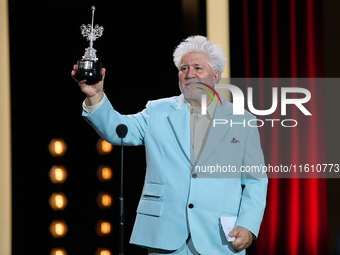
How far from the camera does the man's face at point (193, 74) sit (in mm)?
2027

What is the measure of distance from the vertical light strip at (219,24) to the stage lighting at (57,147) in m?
1.25

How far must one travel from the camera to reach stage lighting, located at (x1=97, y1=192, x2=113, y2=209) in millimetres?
3393

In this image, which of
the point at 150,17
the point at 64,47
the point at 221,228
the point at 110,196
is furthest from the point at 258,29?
the point at 221,228

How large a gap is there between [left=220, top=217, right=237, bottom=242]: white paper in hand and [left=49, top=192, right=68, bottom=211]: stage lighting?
5.71ft

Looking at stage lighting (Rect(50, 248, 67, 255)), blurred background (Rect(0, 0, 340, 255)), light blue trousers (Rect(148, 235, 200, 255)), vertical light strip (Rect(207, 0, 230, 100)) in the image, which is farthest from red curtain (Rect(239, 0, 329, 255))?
light blue trousers (Rect(148, 235, 200, 255))

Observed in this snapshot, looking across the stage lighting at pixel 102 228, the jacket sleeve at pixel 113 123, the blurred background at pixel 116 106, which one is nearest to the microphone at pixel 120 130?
the jacket sleeve at pixel 113 123

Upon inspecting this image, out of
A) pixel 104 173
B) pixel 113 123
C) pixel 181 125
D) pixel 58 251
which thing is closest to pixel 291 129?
pixel 104 173

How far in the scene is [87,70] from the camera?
1.76 meters

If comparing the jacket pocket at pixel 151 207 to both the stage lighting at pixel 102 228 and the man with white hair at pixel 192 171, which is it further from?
the stage lighting at pixel 102 228

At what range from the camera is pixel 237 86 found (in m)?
3.32

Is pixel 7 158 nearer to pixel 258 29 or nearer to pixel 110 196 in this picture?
pixel 110 196

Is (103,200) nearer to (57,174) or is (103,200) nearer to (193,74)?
(57,174)

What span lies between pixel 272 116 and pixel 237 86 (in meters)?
0.32

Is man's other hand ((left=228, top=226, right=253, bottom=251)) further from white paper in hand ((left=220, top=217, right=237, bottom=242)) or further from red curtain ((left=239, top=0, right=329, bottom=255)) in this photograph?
red curtain ((left=239, top=0, right=329, bottom=255))
